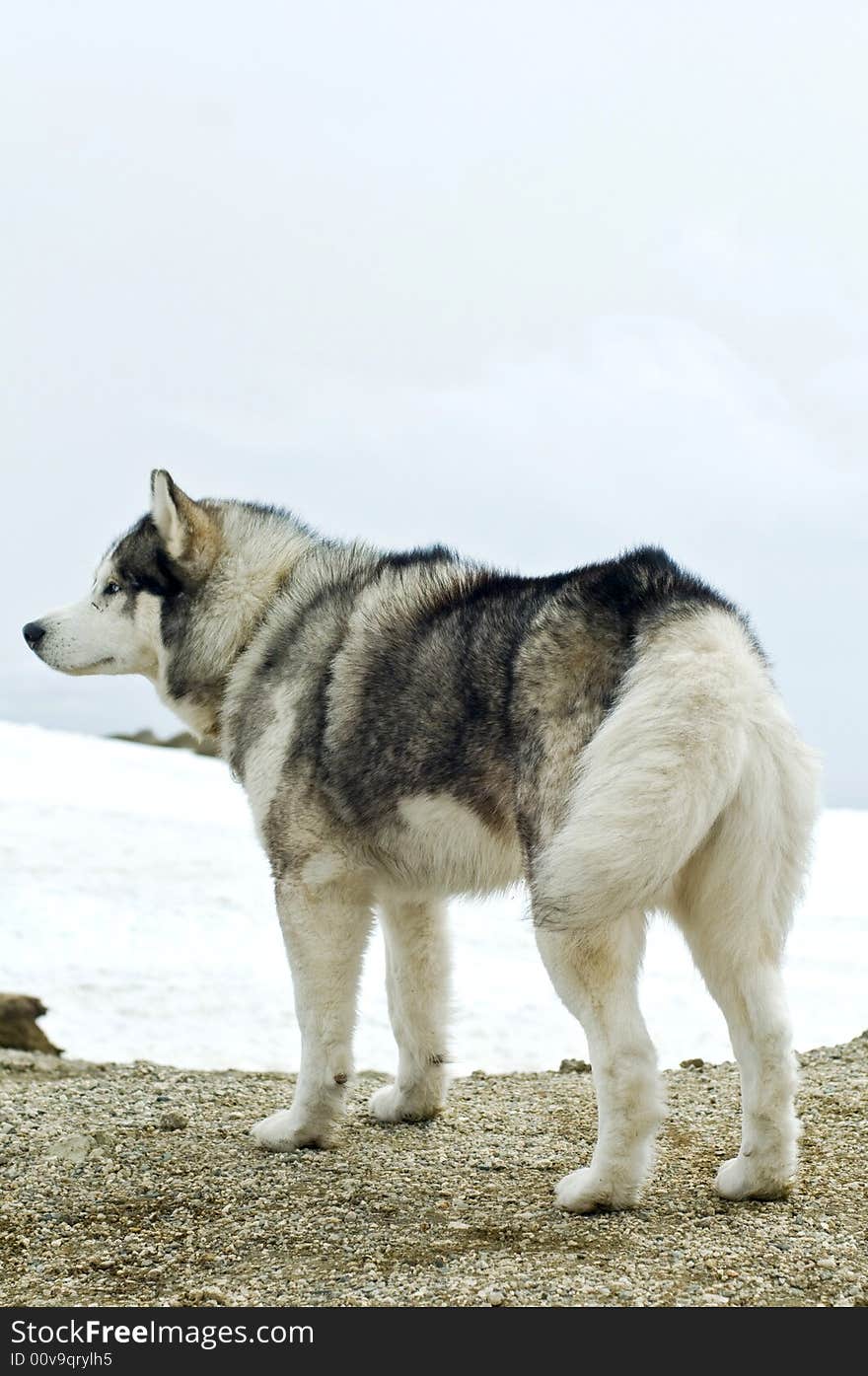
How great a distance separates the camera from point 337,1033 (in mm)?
6762

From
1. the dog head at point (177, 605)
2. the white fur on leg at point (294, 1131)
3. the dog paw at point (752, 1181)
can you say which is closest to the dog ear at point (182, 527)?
the dog head at point (177, 605)

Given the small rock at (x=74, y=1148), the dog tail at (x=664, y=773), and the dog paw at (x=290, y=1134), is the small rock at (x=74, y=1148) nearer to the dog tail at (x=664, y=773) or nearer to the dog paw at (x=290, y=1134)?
the dog paw at (x=290, y=1134)

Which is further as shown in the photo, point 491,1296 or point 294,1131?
point 294,1131

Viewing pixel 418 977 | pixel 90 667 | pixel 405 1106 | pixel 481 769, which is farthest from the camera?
pixel 90 667

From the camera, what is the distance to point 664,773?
520 centimetres

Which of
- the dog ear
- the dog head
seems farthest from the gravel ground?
the dog ear

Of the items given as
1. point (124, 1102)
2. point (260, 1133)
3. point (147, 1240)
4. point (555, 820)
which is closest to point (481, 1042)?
point (124, 1102)

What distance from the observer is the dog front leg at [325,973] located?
6.75 m

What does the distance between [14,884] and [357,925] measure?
41.2ft

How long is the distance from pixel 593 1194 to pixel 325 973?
1.74 meters

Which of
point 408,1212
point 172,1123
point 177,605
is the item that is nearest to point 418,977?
point 408,1212

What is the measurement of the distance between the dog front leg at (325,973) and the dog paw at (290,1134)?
16cm

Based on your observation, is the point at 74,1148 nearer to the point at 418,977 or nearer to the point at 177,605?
the point at 418,977

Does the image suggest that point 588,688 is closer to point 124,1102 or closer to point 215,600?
point 215,600
